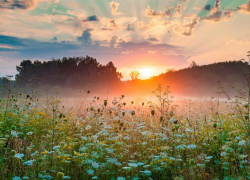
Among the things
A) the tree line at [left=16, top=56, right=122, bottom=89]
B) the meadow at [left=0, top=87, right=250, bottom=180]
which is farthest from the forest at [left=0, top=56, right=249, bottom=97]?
the meadow at [left=0, top=87, right=250, bottom=180]

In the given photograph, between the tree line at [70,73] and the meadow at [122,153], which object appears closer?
the meadow at [122,153]

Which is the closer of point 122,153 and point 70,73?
point 122,153

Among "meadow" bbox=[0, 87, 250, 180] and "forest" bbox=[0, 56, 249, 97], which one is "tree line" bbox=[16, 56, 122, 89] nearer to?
"forest" bbox=[0, 56, 249, 97]

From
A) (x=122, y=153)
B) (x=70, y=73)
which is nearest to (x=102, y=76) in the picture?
(x=70, y=73)

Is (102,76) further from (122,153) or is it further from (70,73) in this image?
(122,153)

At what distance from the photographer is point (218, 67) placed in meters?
36.1

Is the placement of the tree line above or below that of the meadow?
above

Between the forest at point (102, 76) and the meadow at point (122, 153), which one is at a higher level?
the forest at point (102, 76)

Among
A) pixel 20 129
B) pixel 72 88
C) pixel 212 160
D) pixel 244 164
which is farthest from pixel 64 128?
pixel 72 88

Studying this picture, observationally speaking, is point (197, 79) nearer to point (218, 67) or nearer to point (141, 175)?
point (218, 67)

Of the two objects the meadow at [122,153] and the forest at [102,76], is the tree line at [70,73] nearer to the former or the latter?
the forest at [102,76]

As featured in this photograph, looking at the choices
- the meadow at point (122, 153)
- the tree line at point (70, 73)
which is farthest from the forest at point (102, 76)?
the meadow at point (122, 153)

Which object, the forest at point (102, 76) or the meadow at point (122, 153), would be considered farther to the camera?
the forest at point (102, 76)

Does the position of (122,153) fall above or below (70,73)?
below
